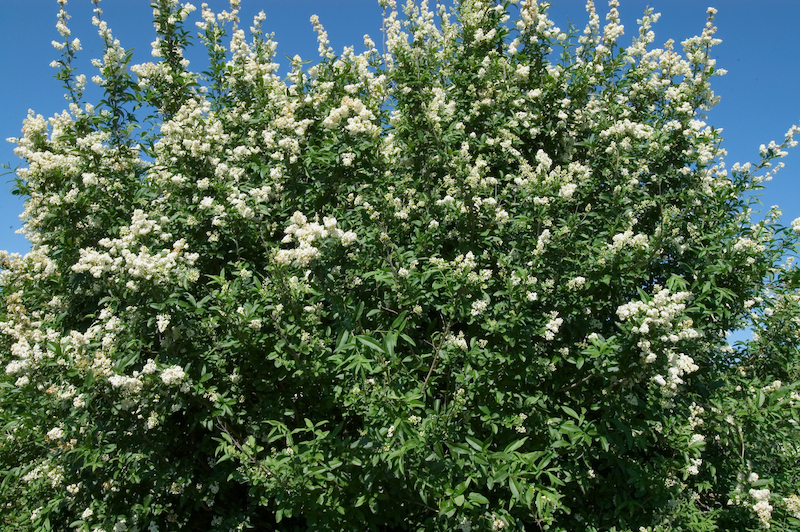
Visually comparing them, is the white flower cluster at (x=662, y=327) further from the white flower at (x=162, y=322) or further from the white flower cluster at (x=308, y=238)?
the white flower at (x=162, y=322)

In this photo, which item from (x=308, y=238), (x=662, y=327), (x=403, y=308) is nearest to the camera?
(x=662, y=327)

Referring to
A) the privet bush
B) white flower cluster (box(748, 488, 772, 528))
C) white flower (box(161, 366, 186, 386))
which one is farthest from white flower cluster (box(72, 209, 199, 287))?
white flower cluster (box(748, 488, 772, 528))

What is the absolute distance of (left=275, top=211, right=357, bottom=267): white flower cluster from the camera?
138 inches

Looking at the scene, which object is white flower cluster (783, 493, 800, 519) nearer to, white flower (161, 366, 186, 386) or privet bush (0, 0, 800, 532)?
privet bush (0, 0, 800, 532)

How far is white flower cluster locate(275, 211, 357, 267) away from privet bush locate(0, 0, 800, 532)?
3 cm

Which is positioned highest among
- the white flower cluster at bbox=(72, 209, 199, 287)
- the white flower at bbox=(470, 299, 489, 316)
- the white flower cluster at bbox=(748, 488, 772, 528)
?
the white flower at bbox=(470, 299, 489, 316)

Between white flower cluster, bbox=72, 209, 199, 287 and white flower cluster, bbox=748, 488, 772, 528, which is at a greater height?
white flower cluster, bbox=72, 209, 199, 287

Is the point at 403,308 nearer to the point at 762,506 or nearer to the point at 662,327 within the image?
the point at 662,327

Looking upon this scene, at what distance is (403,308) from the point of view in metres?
3.92

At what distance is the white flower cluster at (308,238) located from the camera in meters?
3.50

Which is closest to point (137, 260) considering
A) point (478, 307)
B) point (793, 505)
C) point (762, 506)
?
point (478, 307)

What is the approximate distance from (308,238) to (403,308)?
91cm

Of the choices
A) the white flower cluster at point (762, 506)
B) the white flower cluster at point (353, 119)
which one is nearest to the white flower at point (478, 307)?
the white flower cluster at point (353, 119)

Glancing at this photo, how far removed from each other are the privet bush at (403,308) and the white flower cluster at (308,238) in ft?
0.09
